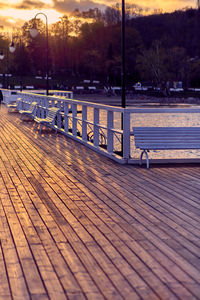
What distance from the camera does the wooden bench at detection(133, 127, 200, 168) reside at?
9895 millimetres

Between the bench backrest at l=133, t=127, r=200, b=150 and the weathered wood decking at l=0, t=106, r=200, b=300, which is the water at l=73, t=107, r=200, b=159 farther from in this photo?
the weathered wood decking at l=0, t=106, r=200, b=300

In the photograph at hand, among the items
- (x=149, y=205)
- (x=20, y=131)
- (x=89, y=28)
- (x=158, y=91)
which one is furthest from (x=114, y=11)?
(x=149, y=205)

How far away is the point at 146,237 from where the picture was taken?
514 centimetres

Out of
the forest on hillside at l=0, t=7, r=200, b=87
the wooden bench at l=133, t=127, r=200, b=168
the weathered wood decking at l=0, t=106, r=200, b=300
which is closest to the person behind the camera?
the weathered wood decking at l=0, t=106, r=200, b=300

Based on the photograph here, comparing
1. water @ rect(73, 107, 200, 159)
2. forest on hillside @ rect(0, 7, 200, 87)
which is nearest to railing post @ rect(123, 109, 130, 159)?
water @ rect(73, 107, 200, 159)

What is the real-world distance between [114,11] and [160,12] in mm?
29166

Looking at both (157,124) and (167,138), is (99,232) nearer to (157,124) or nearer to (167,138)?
(167,138)

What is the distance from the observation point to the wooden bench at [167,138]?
390 inches

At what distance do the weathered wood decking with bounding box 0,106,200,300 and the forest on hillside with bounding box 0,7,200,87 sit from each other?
322ft

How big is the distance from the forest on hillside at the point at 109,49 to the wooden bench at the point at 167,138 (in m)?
95.7

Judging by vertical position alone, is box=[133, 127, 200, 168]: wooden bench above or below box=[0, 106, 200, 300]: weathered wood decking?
above

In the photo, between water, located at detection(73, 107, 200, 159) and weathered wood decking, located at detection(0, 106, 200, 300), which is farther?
water, located at detection(73, 107, 200, 159)

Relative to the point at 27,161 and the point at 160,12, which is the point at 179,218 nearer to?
the point at 27,161

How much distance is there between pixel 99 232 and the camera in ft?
17.4
